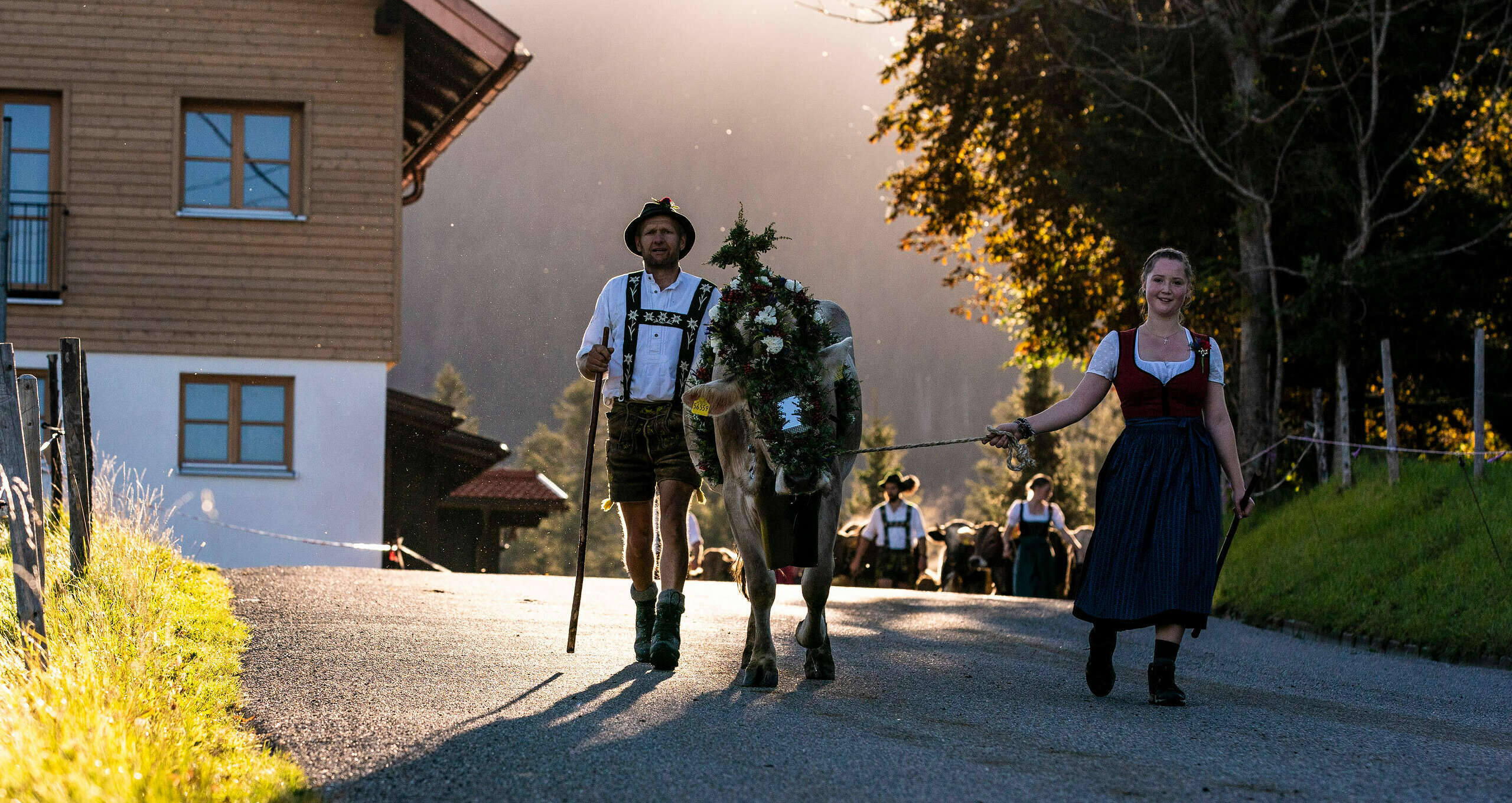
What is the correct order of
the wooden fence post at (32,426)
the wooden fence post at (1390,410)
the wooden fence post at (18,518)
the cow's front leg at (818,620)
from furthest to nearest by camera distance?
the wooden fence post at (1390,410), the wooden fence post at (32,426), the cow's front leg at (818,620), the wooden fence post at (18,518)

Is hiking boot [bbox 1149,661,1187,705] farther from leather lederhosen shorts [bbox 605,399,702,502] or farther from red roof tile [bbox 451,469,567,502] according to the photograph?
red roof tile [bbox 451,469,567,502]

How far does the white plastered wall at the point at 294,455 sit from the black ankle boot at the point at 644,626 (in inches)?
529

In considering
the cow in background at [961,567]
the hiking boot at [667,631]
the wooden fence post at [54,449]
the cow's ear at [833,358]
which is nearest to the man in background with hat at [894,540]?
the cow in background at [961,567]

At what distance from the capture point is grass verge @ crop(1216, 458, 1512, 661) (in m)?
10.5

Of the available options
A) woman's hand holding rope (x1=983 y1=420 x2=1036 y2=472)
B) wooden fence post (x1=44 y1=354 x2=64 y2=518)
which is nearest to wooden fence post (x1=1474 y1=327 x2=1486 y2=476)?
woman's hand holding rope (x1=983 y1=420 x2=1036 y2=472)

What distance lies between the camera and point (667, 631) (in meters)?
7.32

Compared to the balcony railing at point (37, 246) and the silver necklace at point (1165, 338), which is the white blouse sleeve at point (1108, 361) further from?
the balcony railing at point (37, 246)

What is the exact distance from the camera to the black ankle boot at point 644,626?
7680 millimetres

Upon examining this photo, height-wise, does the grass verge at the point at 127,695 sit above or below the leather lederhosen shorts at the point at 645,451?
below

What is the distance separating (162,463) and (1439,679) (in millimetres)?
16454

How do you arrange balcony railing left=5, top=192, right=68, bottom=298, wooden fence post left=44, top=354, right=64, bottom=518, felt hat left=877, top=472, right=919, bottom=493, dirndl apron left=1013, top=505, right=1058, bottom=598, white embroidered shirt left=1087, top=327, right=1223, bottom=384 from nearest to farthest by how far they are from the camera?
white embroidered shirt left=1087, top=327, right=1223, bottom=384, wooden fence post left=44, top=354, right=64, bottom=518, dirndl apron left=1013, top=505, right=1058, bottom=598, felt hat left=877, top=472, right=919, bottom=493, balcony railing left=5, top=192, right=68, bottom=298

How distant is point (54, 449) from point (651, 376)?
3.88m

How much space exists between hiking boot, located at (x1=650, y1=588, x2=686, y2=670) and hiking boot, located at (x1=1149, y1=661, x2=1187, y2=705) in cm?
215

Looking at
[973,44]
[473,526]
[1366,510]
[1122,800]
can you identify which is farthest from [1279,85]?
[473,526]
